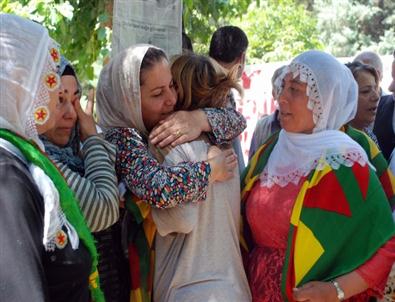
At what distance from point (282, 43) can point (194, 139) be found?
47.8ft

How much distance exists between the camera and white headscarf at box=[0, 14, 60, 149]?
5.83ft

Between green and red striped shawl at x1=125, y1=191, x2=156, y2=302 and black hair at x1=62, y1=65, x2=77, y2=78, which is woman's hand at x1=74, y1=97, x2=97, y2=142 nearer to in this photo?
black hair at x1=62, y1=65, x2=77, y2=78

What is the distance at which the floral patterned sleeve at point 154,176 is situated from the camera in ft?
7.93

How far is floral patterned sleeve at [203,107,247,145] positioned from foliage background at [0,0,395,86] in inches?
83.9

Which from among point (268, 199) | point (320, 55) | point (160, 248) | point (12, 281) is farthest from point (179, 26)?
point (12, 281)

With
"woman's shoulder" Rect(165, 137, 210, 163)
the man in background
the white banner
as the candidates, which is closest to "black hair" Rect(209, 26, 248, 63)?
the man in background

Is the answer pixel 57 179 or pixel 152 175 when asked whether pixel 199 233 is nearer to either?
pixel 152 175

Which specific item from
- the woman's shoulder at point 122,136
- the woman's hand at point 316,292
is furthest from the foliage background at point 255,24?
the woman's hand at point 316,292

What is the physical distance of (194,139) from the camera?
2645 mm

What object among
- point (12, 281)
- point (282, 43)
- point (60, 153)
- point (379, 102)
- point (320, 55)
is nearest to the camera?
point (12, 281)

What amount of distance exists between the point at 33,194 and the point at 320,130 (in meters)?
1.65

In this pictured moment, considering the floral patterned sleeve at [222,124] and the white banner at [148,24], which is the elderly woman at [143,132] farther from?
the white banner at [148,24]

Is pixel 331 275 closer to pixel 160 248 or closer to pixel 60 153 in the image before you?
pixel 160 248

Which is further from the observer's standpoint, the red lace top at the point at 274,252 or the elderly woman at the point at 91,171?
the red lace top at the point at 274,252
